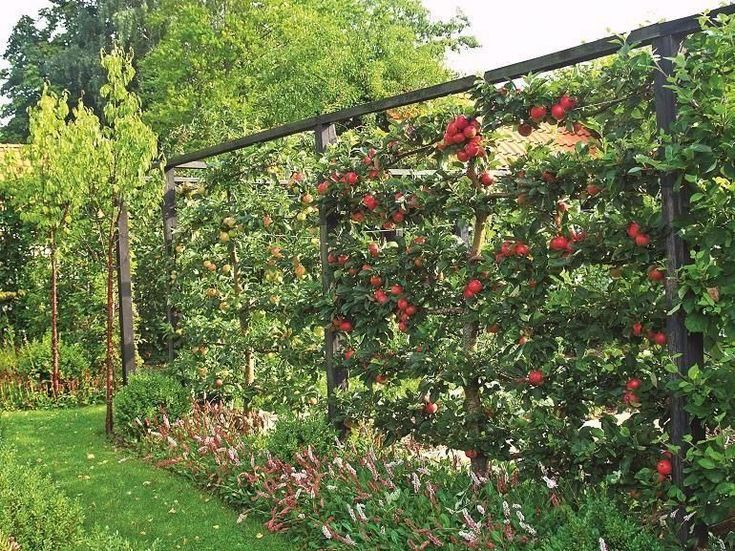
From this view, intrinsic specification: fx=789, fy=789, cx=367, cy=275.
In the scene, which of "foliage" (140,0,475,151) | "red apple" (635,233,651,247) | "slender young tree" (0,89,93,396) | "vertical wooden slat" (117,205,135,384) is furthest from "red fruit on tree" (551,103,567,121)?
"foliage" (140,0,475,151)

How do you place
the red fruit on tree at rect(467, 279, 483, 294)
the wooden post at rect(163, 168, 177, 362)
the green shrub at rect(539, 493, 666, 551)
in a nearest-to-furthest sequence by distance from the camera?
1. the green shrub at rect(539, 493, 666, 551)
2. the red fruit on tree at rect(467, 279, 483, 294)
3. the wooden post at rect(163, 168, 177, 362)

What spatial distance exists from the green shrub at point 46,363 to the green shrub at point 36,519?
5.39 m

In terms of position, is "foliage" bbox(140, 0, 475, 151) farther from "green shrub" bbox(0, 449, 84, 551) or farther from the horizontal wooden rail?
"green shrub" bbox(0, 449, 84, 551)

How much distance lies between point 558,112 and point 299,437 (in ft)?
8.26

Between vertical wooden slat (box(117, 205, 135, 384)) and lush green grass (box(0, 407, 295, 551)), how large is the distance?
0.65 metres

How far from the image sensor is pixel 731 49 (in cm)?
282

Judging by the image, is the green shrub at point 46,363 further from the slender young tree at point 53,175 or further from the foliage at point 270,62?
the foliage at point 270,62

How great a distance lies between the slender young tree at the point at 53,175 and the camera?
6.34 meters

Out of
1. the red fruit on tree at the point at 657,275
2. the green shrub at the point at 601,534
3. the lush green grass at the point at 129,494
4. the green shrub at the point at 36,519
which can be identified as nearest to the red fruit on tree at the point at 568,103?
the red fruit on tree at the point at 657,275

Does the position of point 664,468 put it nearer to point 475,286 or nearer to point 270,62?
point 475,286

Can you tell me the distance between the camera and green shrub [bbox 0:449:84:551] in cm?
324

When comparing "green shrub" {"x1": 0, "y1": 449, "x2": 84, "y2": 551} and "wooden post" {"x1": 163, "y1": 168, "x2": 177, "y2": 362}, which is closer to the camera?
"green shrub" {"x1": 0, "y1": 449, "x2": 84, "y2": 551}

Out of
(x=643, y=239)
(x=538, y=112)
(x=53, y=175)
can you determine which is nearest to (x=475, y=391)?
(x=643, y=239)

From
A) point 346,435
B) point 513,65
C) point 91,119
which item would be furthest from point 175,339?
point 513,65
